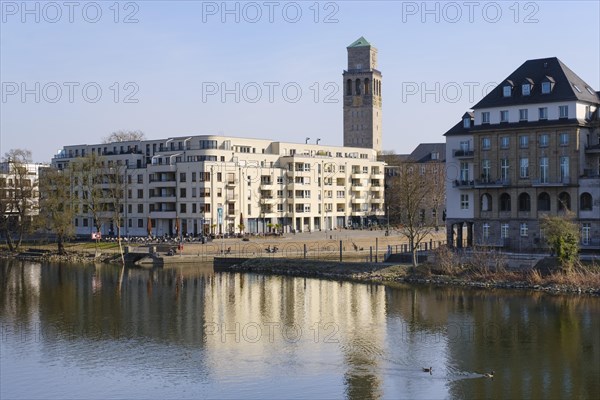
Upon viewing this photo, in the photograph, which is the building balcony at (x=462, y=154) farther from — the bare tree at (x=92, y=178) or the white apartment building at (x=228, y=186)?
the bare tree at (x=92, y=178)

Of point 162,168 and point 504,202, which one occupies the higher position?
point 162,168

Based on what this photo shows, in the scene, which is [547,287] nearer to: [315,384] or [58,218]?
[315,384]

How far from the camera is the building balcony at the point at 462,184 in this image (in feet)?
248

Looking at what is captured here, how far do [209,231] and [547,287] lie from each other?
179 feet

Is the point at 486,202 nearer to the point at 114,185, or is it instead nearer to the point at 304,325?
the point at 304,325

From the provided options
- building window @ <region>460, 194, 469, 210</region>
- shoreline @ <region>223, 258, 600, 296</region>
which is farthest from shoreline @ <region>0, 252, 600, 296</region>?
building window @ <region>460, 194, 469, 210</region>

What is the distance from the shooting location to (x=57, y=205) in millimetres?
94062

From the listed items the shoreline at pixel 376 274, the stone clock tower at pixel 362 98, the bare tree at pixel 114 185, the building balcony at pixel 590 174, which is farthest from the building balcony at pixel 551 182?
the stone clock tower at pixel 362 98

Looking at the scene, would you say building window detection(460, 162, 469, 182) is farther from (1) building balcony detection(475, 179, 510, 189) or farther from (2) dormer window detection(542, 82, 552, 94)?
(2) dormer window detection(542, 82, 552, 94)

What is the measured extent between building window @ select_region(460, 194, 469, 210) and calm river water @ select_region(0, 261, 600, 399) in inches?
653

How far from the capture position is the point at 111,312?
52344mm

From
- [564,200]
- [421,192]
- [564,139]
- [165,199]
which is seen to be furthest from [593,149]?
[165,199]

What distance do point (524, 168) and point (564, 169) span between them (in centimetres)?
379

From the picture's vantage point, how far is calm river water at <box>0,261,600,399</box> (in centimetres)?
3347
